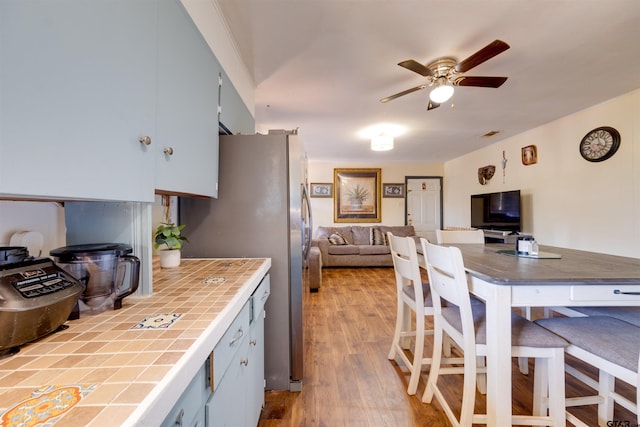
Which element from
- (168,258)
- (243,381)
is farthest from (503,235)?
(168,258)

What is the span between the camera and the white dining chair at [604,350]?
1.00 meters

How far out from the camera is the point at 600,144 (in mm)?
2967

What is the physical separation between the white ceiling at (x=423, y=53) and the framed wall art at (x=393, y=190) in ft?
9.51

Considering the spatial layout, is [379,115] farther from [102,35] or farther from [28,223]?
[28,223]

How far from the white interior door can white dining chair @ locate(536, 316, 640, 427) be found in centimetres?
513

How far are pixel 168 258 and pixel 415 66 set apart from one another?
2070 millimetres

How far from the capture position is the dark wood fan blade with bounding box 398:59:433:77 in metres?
1.87

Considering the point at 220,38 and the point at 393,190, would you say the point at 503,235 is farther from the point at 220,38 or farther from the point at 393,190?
the point at 220,38

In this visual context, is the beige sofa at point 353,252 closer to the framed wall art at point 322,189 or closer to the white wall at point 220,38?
the framed wall art at point 322,189

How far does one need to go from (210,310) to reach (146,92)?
28.7 inches

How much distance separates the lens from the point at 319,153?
5367mm

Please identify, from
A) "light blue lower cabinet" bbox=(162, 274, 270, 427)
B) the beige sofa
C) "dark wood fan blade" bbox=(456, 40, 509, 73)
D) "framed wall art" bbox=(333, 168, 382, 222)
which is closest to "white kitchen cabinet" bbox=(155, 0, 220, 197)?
"light blue lower cabinet" bbox=(162, 274, 270, 427)

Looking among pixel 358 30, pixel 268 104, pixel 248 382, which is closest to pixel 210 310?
pixel 248 382

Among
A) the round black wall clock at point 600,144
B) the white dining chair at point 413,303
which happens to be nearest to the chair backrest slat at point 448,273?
the white dining chair at point 413,303
